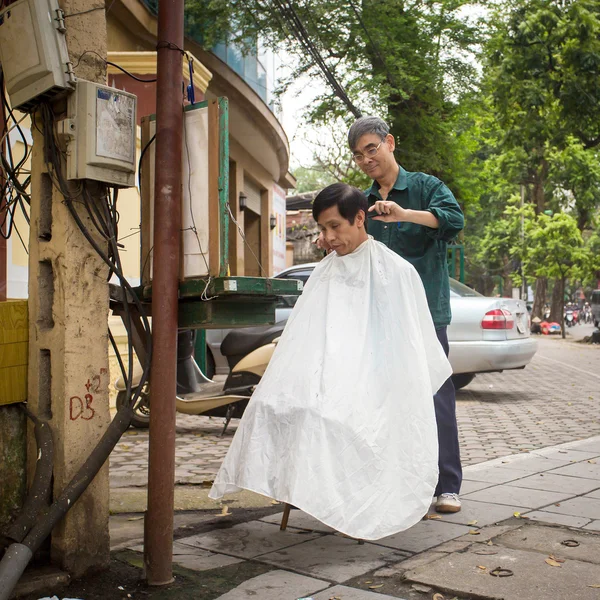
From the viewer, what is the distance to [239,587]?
9.59 feet

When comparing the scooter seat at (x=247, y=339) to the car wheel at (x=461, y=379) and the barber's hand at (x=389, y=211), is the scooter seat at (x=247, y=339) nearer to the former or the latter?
the car wheel at (x=461, y=379)

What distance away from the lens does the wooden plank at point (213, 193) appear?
300 cm

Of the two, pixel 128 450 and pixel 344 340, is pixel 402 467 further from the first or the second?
pixel 128 450

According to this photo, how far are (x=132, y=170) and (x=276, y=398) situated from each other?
1.08 metres

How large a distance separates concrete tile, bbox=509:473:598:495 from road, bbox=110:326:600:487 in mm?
745

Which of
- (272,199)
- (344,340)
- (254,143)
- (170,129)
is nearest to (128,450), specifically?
(344,340)

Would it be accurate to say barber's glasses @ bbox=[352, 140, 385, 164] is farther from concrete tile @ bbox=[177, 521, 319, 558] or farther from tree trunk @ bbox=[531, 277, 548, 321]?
tree trunk @ bbox=[531, 277, 548, 321]

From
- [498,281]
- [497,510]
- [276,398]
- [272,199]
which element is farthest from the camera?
[498,281]

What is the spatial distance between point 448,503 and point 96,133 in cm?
241

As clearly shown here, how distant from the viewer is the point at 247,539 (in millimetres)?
3580

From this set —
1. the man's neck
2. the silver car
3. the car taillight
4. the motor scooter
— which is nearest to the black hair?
the man's neck

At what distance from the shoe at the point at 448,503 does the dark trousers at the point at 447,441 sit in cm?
3

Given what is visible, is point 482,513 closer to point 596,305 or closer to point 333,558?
point 333,558

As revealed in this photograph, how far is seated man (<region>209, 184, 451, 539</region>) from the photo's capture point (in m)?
3.11
